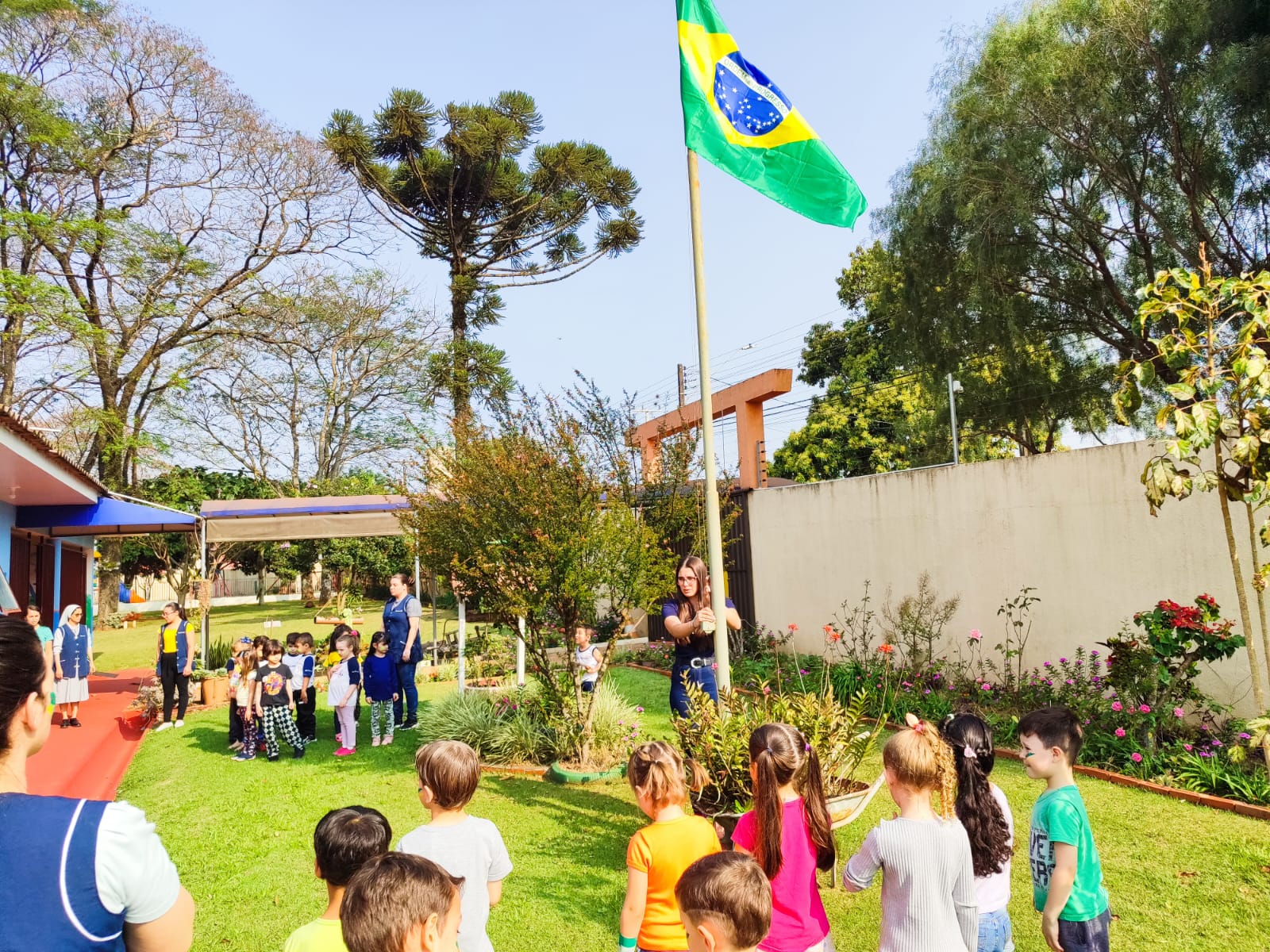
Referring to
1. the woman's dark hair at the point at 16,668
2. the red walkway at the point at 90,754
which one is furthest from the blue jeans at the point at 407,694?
the woman's dark hair at the point at 16,668

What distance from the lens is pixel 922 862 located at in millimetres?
2527

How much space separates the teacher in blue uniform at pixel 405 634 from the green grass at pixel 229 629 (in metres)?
6.80

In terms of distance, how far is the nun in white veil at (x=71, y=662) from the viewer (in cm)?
1016

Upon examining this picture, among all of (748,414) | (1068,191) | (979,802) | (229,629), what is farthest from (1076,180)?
(229,629)

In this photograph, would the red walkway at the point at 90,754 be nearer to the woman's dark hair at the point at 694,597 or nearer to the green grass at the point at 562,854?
the green grass at the point at 562,854

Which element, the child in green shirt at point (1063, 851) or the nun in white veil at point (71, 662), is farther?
the nun in white veil at point (71, 662)

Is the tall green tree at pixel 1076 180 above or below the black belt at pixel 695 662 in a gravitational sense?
above

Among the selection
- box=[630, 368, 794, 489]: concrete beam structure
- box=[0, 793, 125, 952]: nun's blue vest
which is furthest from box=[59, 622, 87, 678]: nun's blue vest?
box=[0, 793, 125, 952]: nun's blue vest

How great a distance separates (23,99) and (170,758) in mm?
16381

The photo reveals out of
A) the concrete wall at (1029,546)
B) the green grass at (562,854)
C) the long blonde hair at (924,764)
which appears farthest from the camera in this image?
the concrete wall at (1029,546)

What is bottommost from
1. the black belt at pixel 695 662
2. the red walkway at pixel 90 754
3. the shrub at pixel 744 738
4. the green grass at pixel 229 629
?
the red walkway at pixel 90 754

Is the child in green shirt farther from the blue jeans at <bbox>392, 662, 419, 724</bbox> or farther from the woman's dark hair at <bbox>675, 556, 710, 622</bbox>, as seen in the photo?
the blue jeans at <bbox>392, 662, 419, 724</bbox>

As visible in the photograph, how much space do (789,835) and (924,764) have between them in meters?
0.53

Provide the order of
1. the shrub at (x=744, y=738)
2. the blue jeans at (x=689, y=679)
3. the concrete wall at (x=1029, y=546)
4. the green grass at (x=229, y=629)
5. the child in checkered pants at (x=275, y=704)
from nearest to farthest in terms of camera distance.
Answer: the shrub at (x=744, y=738), the blue jeans at (x=689, y=679), the concrete wall at (x=1029, y=546), the child in checkered pants at (x=275, y=704), the green grass at (x=229, y=629)
